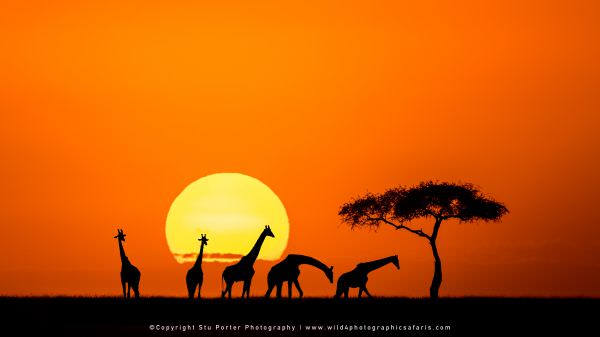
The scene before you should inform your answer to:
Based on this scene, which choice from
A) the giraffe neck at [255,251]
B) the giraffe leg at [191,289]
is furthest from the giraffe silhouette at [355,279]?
the giraffe leg at [191,289]

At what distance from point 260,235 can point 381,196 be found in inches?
681

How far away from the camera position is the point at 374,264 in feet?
252

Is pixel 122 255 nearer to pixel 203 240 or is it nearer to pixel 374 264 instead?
pixel 203 240

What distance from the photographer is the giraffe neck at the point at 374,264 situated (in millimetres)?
76000

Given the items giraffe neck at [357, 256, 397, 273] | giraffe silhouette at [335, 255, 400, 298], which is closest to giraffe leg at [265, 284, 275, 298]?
giraffe silhouette at [335, 255, 400, 298]

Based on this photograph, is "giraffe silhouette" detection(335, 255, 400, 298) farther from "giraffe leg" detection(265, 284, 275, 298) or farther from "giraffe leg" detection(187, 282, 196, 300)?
"giraffe leg" detection(187, 282, 196, 300)

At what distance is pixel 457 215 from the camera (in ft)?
287
